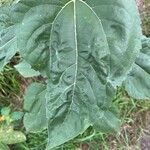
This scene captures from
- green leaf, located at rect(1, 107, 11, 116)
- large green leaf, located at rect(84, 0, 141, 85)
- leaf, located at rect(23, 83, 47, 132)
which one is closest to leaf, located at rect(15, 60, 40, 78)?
leaf, located at rect(23, 83, 47, 132)

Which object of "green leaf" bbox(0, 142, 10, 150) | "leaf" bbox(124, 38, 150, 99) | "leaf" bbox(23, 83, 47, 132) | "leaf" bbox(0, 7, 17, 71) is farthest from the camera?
"green leaf" bbox(0, 142, 10, 150)

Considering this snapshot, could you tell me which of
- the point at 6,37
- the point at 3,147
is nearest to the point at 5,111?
the point at 3,147

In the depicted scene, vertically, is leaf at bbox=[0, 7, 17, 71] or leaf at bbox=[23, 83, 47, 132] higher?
leaf at bbox=[0, 7, 17, 71]

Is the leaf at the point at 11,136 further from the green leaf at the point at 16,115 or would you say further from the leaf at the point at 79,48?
the leaf at the point at 79,48

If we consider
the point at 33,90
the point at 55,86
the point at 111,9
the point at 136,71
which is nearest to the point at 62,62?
the point at 55,86

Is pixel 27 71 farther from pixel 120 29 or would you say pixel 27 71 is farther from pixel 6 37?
pixel 120 29

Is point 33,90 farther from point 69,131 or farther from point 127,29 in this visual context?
point 127,29

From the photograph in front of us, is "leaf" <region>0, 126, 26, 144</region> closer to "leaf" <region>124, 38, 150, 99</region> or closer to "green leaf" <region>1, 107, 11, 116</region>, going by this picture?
"green leaf" <region>1, 107, 11, 116</region>

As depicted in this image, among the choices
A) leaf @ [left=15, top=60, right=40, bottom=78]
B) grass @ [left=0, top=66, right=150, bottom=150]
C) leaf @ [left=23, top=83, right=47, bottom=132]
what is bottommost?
grass @ [left=0, top=66, right=150, bottom=150]
